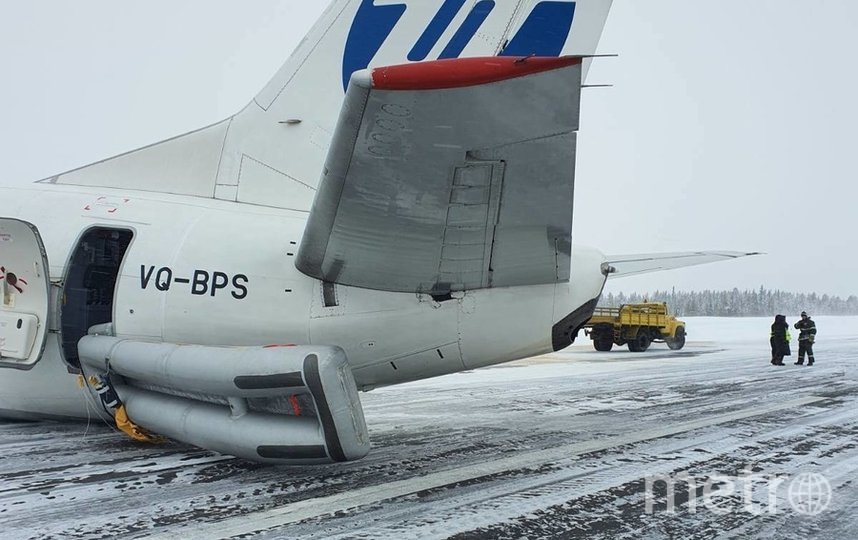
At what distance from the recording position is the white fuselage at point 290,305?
5.58 metres

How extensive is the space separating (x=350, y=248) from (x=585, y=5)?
291cm

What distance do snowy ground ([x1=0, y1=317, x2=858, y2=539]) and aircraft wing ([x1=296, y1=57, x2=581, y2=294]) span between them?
1647mm

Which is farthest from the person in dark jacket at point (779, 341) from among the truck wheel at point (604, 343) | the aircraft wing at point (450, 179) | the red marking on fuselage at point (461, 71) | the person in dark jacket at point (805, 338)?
the red marking on fuselage at point (461, 71)

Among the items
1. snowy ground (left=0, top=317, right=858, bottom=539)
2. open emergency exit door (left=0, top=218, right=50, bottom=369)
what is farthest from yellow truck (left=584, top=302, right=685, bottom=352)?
open emergency exit door (left=0, top=218, right=50, bottom=369)

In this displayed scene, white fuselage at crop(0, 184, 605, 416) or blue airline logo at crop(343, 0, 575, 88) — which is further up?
blue airline logo at crop(343, 0, 575, 88)

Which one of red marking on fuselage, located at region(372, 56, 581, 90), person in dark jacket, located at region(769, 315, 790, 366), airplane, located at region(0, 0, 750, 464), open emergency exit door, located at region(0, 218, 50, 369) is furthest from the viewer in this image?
person in dark jacket, located at region(769, 315, 790, 366)

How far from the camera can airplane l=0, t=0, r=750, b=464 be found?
3.85 meters

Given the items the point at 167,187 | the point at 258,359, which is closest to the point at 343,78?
the point at 167,187

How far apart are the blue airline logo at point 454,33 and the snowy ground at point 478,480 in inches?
145

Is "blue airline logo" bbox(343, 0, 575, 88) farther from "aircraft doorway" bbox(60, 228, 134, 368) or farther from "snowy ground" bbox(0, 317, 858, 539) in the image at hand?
"snowy ground" bbox(0, 317, 858, 539)

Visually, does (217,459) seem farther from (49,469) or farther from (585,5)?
(585,5)

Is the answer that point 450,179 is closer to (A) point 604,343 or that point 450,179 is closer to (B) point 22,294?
(B) point 22,294

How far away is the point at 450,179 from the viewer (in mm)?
4152

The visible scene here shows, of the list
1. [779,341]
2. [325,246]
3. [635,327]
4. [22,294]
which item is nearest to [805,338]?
[779,341]
